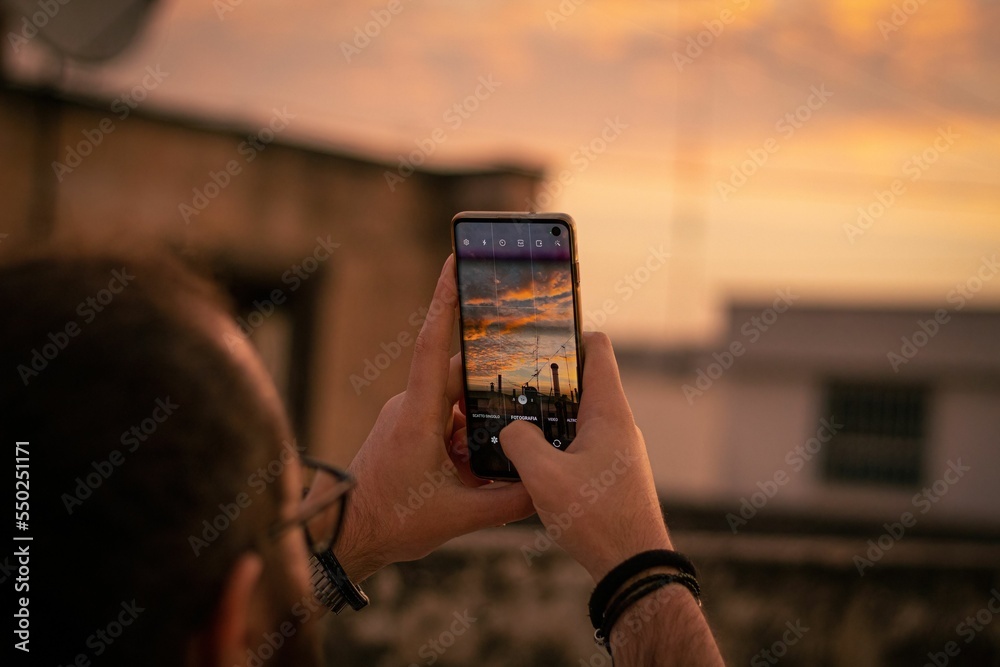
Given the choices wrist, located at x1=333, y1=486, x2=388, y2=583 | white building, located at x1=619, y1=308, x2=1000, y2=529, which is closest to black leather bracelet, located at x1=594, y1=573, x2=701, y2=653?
wrist, located at x1=333, y1=486, x2=388, y2=583

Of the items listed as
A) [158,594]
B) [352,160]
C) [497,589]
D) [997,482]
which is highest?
[158,594]

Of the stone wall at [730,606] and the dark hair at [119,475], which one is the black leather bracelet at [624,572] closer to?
the dark hair at [119,475]

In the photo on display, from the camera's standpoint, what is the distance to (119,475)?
35.8 inches

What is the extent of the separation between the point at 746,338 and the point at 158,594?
82.6ft

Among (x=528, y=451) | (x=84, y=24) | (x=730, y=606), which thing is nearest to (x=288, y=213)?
(x=84, y=24)

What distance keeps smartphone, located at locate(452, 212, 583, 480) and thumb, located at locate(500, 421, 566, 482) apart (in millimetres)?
235

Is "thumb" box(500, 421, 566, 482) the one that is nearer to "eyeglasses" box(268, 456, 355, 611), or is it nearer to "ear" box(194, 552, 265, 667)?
"eyeglasses" box(268, 456, 355, 611)

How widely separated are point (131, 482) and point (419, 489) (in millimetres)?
1044

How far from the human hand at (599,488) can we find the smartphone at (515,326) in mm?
286

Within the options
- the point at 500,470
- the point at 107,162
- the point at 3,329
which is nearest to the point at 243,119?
the point at 107,162

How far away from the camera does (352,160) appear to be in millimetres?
11234

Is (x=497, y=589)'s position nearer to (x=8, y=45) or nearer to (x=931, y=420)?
(x=8, y=45)

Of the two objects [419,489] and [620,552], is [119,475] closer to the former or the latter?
[620,552]

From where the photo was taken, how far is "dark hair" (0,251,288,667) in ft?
2.96
